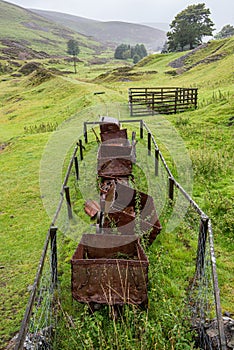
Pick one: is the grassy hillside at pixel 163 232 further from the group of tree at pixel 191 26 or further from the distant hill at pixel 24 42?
the distant hill at pixel 24 42

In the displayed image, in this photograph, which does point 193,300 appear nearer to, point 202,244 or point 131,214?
point 202,244

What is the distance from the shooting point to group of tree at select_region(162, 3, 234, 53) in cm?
6481

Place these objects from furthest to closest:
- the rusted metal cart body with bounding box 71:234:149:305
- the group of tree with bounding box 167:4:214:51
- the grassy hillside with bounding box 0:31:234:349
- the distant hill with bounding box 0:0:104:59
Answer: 1. the distant hill with bounding box 0:0:104:59
2. the group of tree with bounding box 167:4:214:51
3. the grassy hillside with bounding box 0:31:234:349
4. the rusted metal cart body with bounding box 71:234:149:305

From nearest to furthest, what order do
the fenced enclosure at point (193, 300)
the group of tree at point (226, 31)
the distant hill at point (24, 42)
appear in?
the fenced enclosure at point (193, 300), the distant hill at point (24, 42), the group of tree at point (226, 31)

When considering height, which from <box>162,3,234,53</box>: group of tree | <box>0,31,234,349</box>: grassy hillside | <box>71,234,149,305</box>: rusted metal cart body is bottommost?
<box>0,31,234,349</box>: grassy hillside

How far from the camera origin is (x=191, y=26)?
64.2 m

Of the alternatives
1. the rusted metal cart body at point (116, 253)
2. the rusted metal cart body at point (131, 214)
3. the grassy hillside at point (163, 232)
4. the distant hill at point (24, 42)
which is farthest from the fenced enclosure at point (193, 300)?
the distant hill at point (24, 42)

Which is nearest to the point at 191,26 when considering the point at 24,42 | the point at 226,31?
the point at 226,31

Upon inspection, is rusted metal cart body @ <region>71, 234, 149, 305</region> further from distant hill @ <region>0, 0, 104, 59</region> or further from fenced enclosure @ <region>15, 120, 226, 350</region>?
distant hill @ <region>0, 0, 104, 59</region>

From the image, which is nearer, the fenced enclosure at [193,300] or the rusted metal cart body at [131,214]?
the fenced enclosure at [193,300]

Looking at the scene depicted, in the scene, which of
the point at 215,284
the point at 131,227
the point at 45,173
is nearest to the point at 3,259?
the point at 131,227

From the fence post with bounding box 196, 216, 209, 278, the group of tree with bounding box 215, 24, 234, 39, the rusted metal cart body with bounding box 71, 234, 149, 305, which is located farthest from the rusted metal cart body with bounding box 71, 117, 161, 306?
the group of tree with bounding box 215, 24, 234, 39

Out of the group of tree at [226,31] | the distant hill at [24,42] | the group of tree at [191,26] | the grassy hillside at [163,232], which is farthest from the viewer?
the group of tree at [226,31]

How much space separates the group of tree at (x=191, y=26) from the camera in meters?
64.8
